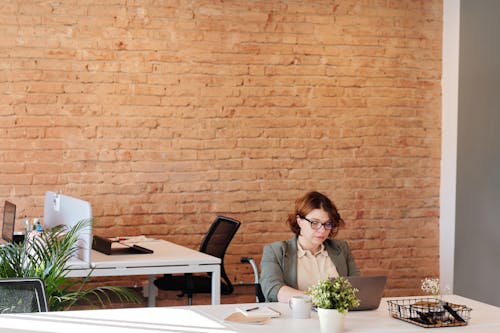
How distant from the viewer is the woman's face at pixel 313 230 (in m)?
4.43

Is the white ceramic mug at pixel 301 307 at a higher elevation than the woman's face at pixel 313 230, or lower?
lower

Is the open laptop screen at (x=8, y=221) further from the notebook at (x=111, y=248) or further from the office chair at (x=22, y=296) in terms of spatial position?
the office chair at (x=22, y=296)

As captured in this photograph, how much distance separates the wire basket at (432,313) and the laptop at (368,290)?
3.2 inches

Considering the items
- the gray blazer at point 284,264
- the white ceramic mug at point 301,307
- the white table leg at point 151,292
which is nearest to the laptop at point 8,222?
the white table leg at point 151,292

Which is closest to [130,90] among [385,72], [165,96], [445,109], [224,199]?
[165,96]

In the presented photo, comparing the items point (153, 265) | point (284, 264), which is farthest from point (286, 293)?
point (153, 265)

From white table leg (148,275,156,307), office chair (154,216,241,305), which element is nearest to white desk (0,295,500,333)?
office chair (154,216,241,305)

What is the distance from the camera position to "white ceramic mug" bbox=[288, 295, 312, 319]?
12.0 ft

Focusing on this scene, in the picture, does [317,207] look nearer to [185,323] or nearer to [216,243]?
[185,323]

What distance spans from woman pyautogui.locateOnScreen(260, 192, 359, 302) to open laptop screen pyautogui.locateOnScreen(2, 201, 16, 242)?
233cm

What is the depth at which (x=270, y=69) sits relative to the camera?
707 centimetres

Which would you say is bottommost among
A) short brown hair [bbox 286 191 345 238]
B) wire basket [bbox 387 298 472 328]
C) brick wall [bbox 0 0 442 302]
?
wire basket [bbox 387 298 472 328]

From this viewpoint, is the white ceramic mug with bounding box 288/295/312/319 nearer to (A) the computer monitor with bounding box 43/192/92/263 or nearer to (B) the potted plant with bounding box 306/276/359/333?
(B) the potted plant with bounding box 306/276/359/333

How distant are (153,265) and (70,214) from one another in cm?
70
